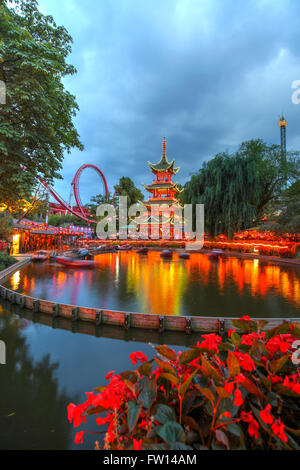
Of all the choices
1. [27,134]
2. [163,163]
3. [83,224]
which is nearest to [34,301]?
[27,134]

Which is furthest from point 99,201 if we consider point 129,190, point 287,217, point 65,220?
point 287,217

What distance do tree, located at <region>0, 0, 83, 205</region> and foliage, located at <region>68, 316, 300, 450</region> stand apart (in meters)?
5.66

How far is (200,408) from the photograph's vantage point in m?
1.35

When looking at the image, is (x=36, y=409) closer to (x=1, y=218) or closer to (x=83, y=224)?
(x=1, y=218)

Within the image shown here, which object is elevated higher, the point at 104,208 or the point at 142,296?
the point at 104,208

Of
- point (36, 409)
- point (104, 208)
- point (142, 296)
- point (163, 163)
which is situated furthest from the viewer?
point (163, 163)

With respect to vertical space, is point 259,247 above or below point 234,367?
below

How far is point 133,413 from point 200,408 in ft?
1.42

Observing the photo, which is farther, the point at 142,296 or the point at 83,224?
the point at 83,224

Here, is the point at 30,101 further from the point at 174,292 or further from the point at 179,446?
the point at 174,292

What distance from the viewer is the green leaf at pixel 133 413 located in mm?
1129

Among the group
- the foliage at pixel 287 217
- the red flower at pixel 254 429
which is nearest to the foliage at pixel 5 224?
the red flower at pixel 254 429

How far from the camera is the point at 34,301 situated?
24.4 ft

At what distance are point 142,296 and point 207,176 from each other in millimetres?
21686
